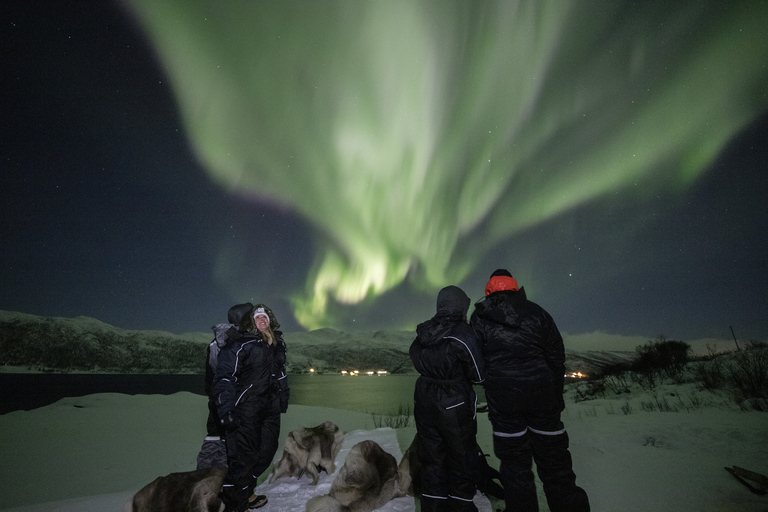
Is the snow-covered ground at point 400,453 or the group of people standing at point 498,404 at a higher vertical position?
the group of people standing at point 498,404

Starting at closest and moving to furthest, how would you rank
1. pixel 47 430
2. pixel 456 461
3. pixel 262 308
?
pixel 456 461, pixel 262 308, pixel 47 430

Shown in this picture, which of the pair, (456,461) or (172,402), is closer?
(456,461)

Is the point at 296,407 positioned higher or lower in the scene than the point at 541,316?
lower

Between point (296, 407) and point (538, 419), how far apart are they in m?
14.5

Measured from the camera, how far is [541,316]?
12.2 ft

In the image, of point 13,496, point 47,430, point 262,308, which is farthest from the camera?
point 47,430

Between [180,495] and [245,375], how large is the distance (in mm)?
1257

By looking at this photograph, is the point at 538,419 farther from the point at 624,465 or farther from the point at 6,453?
the point at 6,453

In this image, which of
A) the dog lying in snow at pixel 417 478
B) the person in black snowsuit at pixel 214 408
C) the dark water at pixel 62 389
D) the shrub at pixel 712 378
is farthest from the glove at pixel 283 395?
the dark water at pixel 62 389

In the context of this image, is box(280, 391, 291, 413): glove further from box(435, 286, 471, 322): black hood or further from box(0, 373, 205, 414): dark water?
box(0, 373, 205, 414): dark water


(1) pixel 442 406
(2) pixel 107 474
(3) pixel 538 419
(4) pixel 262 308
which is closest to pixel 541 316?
(3) pixel 538 419

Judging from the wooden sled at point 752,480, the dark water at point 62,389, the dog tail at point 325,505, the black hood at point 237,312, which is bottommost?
the dark water at point 62,389

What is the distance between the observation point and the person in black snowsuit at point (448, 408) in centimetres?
330

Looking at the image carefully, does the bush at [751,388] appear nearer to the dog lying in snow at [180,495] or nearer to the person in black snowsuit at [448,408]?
the person in black snowsuit at [448,408]
